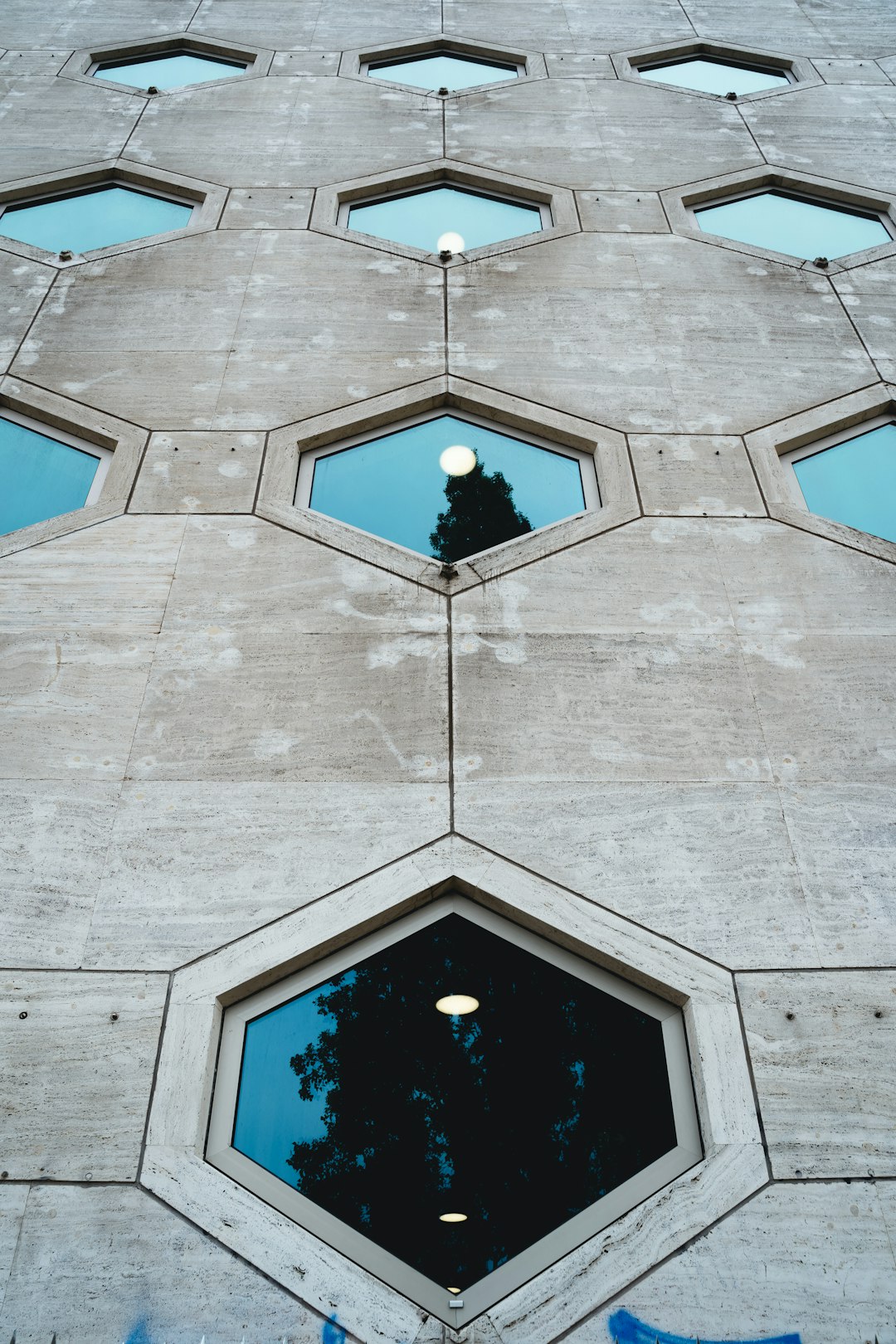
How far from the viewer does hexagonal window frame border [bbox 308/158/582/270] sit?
272 inches

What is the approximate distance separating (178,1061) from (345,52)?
29.1ft

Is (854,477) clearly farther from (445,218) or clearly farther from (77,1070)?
(77,1070)

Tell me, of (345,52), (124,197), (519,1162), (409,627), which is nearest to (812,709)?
(409,627)

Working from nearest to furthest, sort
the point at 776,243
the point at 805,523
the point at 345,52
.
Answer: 1. the point at 805,523
2. the point at 776,243
3. the point at 345,52

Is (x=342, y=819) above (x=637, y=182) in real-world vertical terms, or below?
below

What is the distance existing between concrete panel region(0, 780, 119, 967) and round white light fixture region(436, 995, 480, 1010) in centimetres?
134

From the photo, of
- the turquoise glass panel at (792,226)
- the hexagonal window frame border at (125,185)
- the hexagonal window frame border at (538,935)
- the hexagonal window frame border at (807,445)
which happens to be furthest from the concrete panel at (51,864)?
the turquoise glass panel at (792,226)

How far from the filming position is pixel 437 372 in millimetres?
5977

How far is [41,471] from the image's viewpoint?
556 cm

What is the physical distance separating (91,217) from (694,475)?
4870 mm

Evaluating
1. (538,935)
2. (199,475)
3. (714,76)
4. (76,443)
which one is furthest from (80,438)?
(714,76)

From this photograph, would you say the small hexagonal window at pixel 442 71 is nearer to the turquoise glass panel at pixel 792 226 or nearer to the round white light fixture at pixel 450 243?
the round white light fixture at pixel 450 243

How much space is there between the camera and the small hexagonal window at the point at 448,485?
527cm

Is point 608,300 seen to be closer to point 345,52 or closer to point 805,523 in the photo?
point 805,523
